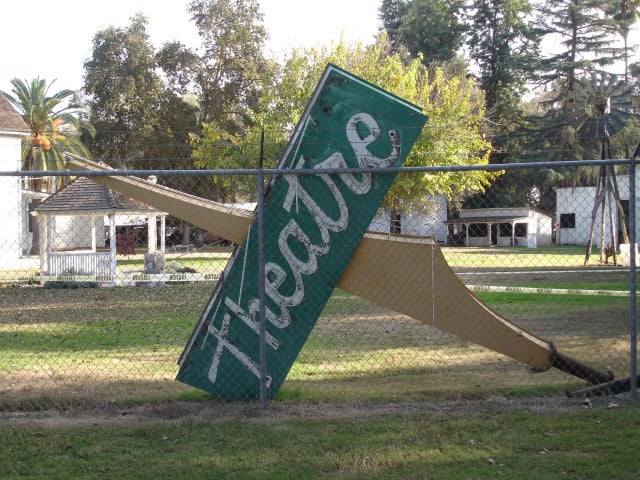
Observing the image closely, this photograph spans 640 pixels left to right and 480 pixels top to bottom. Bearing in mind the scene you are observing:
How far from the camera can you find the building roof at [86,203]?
21.2 metres

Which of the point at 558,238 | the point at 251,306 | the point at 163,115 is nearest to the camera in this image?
the point at 251,306

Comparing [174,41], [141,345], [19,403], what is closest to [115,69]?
[174,41]

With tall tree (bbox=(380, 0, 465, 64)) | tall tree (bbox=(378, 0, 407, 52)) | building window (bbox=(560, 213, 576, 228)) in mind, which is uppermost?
tall tree (bbox=(378, 0, 407, 52))

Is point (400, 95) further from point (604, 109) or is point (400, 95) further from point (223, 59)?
point (223, 59)

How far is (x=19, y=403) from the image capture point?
564 cm

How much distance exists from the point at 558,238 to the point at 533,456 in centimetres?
4212

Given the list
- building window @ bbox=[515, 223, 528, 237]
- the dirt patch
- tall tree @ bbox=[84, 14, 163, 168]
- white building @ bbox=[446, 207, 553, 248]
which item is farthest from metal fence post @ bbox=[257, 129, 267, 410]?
building window @ bbox=[515, 223, 528, 237]

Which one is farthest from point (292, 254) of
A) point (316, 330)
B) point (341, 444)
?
point (316, 330)

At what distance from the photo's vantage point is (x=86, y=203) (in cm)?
2156

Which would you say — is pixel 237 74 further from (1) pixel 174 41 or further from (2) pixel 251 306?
(2) pixel 251 306

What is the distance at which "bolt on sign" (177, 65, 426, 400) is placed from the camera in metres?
5.46

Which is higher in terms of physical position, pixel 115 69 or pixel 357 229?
pixel 115 69

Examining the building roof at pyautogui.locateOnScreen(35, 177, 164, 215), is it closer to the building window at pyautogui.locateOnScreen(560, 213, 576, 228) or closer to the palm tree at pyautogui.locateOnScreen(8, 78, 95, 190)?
the palm tree at pyautogui.locateOnScreen(8, 78, 95, 190)

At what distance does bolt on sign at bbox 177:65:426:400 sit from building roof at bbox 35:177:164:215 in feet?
54.4
